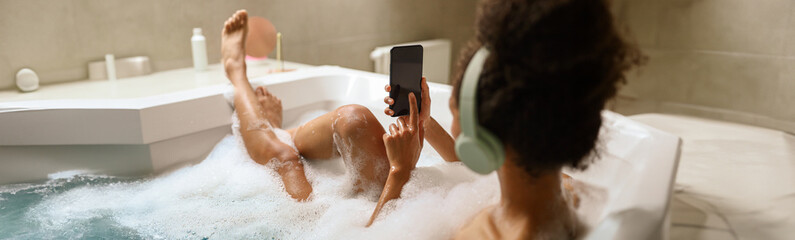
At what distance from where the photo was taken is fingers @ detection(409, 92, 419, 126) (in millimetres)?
1197

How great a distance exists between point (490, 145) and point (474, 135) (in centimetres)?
3

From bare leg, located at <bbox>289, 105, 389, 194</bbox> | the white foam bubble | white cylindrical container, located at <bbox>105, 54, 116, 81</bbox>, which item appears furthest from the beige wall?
bare leg, located at <bbox>289, 105, 389, 194</bbox>

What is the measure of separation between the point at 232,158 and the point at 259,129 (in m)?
0.12

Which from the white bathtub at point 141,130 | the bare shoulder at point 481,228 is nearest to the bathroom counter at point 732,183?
the white bathtub at point 141,130

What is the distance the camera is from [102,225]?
4.03 ft

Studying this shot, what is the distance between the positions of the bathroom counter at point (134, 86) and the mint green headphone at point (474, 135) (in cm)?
133

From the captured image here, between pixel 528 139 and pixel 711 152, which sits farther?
pixel 711 152

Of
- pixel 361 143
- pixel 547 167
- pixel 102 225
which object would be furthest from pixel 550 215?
pixel 102 225

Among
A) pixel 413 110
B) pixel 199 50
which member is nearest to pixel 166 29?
pixel 199 50

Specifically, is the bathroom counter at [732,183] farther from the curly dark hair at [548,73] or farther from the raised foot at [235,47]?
the raised foot at [235,47]

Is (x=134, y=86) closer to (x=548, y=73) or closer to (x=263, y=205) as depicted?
(x=263, y=205)

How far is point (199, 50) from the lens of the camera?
→ 79.2 inches

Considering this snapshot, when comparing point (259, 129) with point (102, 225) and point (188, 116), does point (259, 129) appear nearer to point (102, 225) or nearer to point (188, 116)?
point (188, 116)

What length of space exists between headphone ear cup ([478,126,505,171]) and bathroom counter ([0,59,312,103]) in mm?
1349
